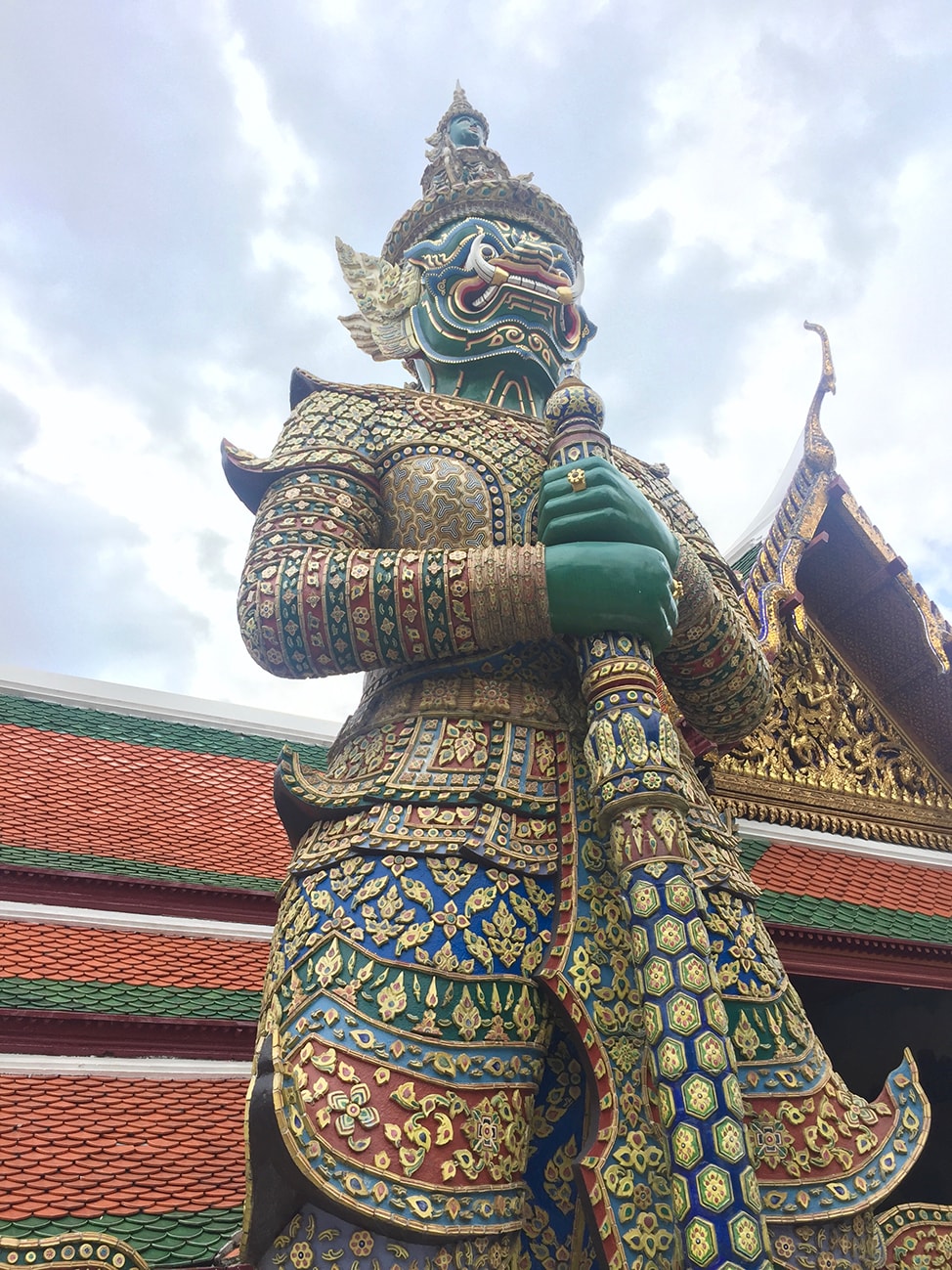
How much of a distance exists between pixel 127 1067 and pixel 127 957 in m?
0.55

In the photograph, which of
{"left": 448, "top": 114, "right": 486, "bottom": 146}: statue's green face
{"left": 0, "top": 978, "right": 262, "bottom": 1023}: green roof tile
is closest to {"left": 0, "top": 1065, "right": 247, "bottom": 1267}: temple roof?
{"left": 0, "top": 978, "right": 262, "bottom": 1023}: green roof tile

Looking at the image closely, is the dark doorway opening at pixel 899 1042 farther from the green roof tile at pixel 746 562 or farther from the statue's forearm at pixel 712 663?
the statue's forearm at pixel 712 663

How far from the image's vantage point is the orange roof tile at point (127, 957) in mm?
3744

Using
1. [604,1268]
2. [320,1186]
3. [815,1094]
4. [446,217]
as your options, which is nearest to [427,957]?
[320,1186]

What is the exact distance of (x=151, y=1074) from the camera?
3.50 metres

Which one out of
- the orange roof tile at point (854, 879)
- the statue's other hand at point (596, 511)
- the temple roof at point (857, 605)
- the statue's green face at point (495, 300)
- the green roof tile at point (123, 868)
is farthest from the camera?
the temple roof at point (857, 605)

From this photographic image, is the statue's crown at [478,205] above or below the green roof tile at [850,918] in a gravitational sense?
above

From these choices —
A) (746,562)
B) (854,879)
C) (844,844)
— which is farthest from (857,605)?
(854,879)

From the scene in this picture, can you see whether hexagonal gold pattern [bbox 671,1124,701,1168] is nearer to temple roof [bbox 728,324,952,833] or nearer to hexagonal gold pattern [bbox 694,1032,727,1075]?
hexagonal gold pattern [bbox 694,1032,727,1075]

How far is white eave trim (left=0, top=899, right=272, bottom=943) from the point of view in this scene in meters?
4.03

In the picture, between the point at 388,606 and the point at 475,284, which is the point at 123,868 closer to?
the point at 388,606

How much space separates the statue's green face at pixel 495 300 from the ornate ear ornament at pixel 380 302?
0.38ft

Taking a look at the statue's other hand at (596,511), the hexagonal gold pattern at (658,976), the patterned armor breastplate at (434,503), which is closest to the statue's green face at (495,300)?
the patterned armor breastplate at (434,503)

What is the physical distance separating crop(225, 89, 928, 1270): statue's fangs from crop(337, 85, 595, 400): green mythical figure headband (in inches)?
13.9
